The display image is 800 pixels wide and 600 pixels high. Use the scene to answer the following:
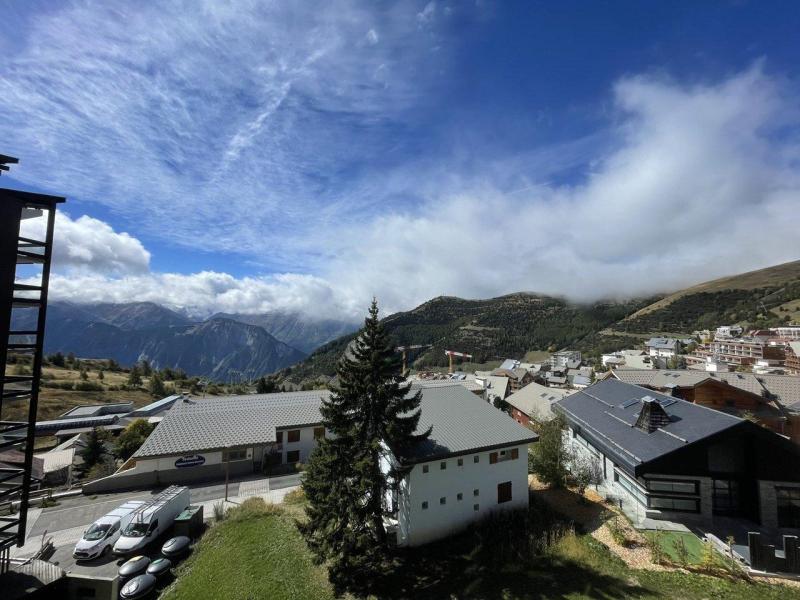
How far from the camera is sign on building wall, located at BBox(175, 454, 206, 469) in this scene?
34.3 meters

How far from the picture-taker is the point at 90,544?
21766 mm

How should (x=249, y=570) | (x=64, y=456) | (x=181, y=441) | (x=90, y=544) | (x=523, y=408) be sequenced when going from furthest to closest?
(x=523, y=408) → (x=64, y=456) → (x=181, y=441) → (x=90, y=544) → (x=249, y=570)

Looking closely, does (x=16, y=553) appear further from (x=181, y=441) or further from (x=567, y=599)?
(x=567, y=599)

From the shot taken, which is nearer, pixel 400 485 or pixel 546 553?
pixel 546 553

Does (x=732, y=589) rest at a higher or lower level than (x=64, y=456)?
higher

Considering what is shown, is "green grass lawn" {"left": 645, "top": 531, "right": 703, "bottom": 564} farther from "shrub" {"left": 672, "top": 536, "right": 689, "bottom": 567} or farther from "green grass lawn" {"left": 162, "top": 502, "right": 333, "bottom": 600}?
"green grass lawn" {"left": 162, "top": 502, "right": 333, "bottom": 600}

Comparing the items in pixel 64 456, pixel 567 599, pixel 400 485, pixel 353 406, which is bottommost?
pixel 64 456

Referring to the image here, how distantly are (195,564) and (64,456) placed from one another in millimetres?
33856

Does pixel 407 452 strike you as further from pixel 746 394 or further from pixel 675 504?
pixel 746 394

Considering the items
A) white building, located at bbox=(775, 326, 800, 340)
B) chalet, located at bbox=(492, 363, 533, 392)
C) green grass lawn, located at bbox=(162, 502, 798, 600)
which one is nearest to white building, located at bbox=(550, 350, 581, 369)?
chalet, located at bbox=(492, 363, 533, 392)

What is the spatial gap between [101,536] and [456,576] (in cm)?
2154

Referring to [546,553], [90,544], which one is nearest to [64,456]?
[90,544]

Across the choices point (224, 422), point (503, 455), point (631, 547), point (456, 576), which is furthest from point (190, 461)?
point (631, 547)

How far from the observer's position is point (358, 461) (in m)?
19.8
